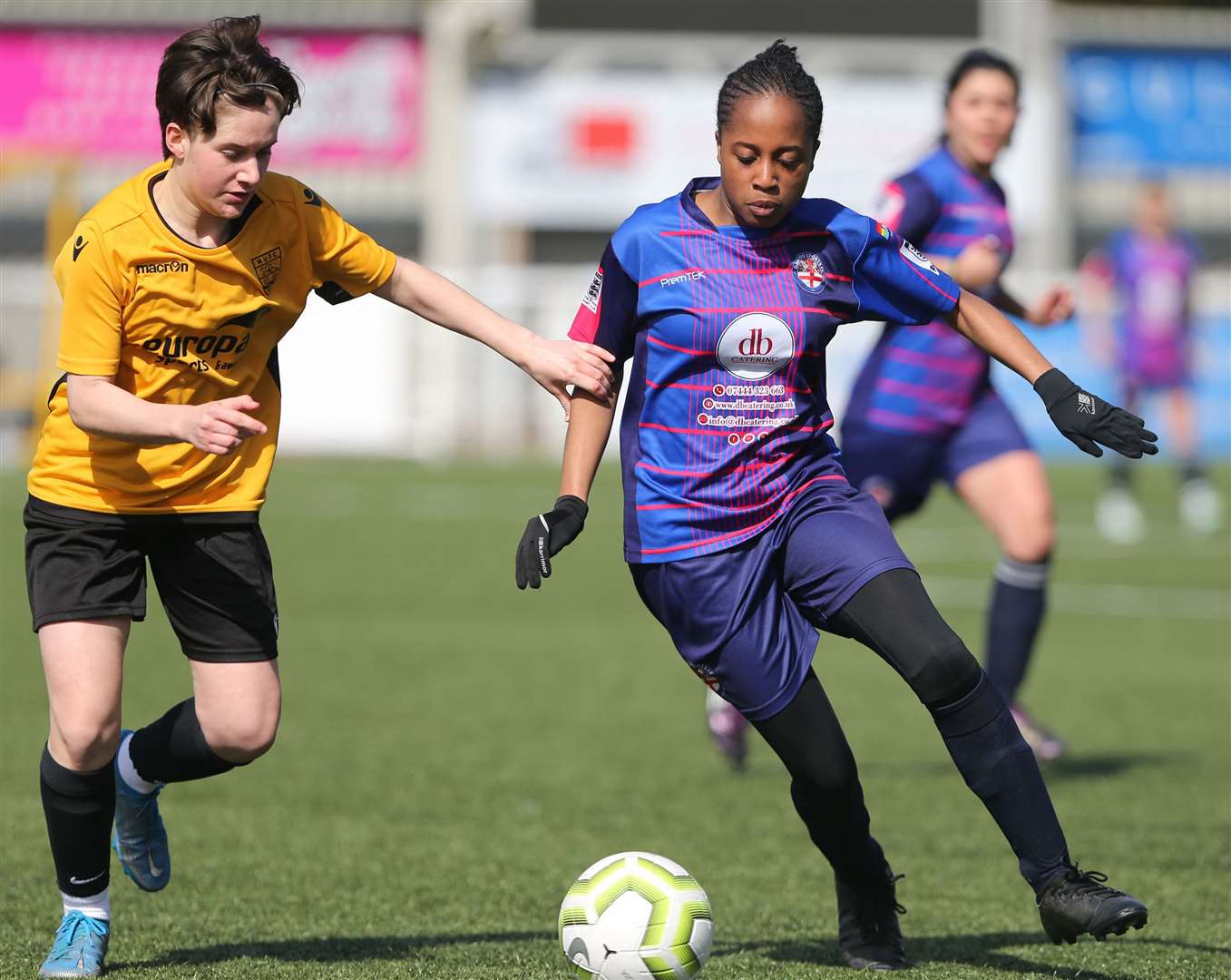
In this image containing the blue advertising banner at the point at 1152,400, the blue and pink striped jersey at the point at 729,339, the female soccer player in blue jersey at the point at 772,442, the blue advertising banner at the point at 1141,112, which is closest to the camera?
the female soccer player in blue jersey at the point at 772,442

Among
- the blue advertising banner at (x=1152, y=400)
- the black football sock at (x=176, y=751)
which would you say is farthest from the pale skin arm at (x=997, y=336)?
the blue advertising banner at (x=1152, y=400)

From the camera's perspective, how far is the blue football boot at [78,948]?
13.9 ft

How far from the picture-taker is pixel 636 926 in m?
4.13

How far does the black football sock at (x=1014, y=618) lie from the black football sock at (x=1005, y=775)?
9.73ft

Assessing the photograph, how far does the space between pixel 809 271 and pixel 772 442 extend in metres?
0.37

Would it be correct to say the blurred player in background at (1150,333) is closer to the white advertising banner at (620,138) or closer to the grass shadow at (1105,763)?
the grass shadow at (1105,763)

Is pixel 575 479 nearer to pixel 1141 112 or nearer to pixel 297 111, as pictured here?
pixel 297 111

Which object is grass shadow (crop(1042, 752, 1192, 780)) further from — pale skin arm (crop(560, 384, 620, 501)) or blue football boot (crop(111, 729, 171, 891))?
blue football boot (crop(111, 729, 171, 891))

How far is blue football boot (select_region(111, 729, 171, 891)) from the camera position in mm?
4723

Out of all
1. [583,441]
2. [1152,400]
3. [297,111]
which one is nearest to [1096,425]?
[583,441]

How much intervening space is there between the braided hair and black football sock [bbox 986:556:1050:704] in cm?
313

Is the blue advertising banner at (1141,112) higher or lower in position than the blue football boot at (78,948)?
higher

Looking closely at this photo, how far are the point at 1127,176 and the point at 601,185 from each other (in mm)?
8211

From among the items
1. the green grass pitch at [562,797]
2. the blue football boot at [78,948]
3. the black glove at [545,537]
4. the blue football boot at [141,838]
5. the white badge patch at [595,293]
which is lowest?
the green grass pitch at [562,797]
